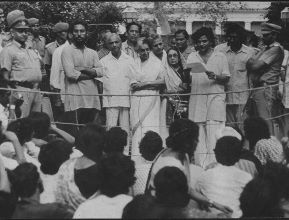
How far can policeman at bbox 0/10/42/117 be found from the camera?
34.1 ft

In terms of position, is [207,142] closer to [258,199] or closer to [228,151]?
[228,151]

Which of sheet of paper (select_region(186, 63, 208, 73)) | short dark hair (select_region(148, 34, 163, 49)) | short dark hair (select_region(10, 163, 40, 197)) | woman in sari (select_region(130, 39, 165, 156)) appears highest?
short dark hair (select_region(148, 34, 163, 49))

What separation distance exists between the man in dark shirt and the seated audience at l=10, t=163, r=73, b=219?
17.0ft

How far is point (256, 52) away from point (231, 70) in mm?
555

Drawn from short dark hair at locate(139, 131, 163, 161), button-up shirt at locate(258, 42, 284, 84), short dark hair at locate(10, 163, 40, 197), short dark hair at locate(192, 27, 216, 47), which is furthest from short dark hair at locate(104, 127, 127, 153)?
button-up shirt at locate(258, 42, 284, 84)

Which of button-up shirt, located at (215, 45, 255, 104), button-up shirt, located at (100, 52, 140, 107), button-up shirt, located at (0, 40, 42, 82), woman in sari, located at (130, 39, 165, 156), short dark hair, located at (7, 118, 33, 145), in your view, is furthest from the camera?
button-up shirt, located at (100, 52, 140, 107)

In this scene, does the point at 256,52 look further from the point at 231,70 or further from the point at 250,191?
the point at 250,191

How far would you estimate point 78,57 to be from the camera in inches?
428

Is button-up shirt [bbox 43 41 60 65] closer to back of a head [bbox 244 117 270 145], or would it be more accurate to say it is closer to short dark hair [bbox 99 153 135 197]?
back of a head [bbox 244 117 270 145]

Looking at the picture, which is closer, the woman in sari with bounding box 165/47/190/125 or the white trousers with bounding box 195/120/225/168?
the white trousers with bounding box 195/120/225/168

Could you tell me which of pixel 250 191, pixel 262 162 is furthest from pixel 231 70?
pixel 250 191

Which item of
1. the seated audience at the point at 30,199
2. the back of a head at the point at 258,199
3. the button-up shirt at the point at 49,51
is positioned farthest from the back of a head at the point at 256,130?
the button-up shirt at the point at 49,51

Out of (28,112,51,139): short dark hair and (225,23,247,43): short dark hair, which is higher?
(225,23,247,43): short dark hair

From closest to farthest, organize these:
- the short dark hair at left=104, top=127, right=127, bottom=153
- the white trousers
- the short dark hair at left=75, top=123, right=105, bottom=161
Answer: the short dark hair at left=75, top=123, right=105, bottom=161 → the short dark hair at left=104, top=127, right=127, bottom=153 → the white trousers
